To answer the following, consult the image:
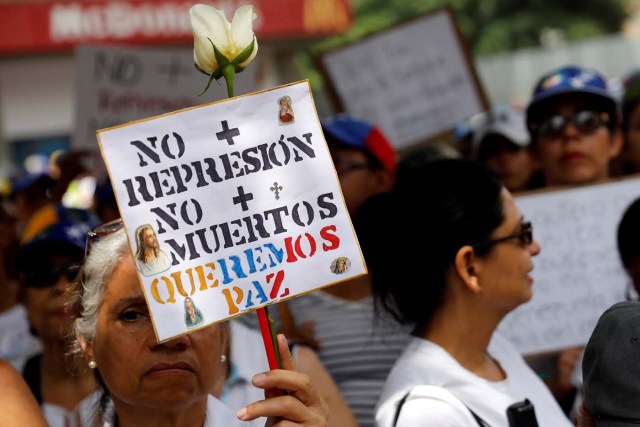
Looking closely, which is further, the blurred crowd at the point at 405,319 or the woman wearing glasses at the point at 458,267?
the woman wearing glasses at the point at 458,267

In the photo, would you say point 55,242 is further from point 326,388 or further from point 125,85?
point 125,85

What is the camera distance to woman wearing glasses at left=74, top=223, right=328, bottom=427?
2.14 metres

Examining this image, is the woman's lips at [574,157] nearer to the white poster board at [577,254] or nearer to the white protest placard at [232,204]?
the white poster board at [577,254]

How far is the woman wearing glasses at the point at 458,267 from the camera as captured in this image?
269 centimetres

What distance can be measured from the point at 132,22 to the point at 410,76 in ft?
39.2

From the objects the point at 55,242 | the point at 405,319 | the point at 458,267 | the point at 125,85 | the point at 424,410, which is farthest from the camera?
the point at 125,85

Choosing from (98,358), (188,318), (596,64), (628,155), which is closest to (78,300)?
(98,358)

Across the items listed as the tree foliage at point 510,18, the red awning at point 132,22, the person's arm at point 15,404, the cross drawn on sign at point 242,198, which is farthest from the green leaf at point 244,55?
the tree foliage at point 510,18

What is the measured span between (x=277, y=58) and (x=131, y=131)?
15743 millimetres

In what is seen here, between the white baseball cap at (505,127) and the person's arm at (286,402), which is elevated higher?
the white baseball cap at (505,127)

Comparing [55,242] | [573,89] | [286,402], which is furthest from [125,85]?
[286,402]

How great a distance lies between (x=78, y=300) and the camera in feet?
7.77

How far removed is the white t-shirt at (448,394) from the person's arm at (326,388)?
25 cm

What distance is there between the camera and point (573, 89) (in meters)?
4.04
